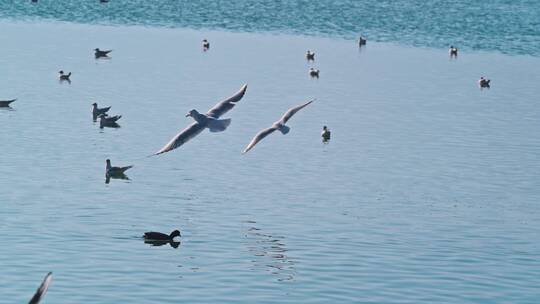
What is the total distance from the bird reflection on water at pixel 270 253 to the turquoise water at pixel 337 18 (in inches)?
2398

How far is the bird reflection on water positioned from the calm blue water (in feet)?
0.29

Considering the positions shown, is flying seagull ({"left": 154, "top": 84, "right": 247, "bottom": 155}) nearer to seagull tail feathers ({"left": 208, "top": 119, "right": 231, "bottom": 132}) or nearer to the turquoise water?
seagull tail feathers ({"left": 208, "top": 119, "right": 231, "bottom": 132})

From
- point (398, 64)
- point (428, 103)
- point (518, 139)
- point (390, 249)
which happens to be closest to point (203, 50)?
point (398, 64)

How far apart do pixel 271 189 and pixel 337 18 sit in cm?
7566

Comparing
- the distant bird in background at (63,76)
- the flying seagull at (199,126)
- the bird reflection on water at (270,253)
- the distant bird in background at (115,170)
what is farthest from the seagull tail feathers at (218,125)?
the distant bird in background at (63,76)

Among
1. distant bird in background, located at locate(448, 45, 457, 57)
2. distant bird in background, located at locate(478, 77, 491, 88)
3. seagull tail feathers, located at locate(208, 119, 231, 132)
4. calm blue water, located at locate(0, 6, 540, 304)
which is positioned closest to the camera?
calm blue water, located at locate(0, 6, 540, 304)

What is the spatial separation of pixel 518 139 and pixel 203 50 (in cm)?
3412

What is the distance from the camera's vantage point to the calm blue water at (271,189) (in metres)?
33.3

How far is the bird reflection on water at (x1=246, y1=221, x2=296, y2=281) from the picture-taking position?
34.2 metres

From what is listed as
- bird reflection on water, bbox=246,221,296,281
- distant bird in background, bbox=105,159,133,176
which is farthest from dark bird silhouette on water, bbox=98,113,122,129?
bird reflection on water, bbox=246,221,296,281

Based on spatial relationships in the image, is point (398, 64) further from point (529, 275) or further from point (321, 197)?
point (529, 275)

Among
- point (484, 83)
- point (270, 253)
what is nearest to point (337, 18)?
point (484, 83)

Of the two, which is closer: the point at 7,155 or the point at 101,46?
the point at 7,155

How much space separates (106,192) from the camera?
4278cm
